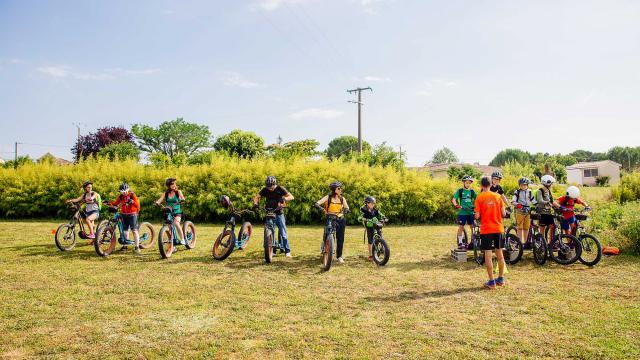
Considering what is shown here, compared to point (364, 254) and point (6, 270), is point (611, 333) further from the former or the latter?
point (6, 270)

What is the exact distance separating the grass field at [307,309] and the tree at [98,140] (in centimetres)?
4957

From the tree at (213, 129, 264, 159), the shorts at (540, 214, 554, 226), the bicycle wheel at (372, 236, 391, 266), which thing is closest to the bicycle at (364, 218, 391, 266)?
the bicycle wheel at (372, 236, 391, 266)

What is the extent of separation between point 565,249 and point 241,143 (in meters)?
42.6

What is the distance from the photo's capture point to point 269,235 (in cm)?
860

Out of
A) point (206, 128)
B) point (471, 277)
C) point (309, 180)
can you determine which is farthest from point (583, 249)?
point (206, 128)

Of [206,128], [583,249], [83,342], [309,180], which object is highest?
[206,128]

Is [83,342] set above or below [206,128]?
below

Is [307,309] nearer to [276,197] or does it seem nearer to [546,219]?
[276,197]

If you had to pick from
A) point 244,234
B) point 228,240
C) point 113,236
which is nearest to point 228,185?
point 244,234

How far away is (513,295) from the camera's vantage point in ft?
20.3

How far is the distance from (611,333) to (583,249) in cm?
422

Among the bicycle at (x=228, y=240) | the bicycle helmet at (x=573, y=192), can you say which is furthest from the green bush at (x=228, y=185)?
the bicycle helmet at (x=573, y=192)

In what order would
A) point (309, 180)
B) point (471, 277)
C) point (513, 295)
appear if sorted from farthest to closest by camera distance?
point (309, 180) < point (471, 277) < point (513, 295)

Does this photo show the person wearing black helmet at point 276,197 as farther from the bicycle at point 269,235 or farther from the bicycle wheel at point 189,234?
the bicycle wheel at point 189,234
